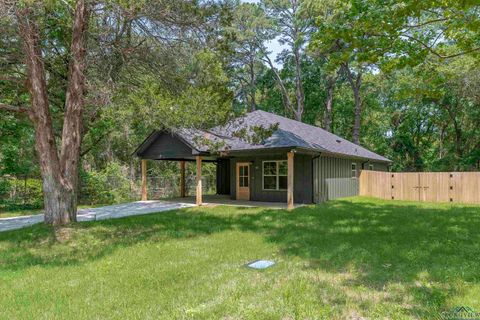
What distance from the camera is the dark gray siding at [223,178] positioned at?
2028 centimetres

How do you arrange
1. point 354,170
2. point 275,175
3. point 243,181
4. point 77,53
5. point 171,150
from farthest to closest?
point 354,170, point 243,181, point 275,175, point 171,150, point 77,53

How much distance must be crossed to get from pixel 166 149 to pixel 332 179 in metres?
8.02

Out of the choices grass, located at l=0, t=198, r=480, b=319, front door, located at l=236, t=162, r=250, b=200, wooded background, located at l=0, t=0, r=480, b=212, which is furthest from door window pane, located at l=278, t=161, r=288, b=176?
grass, located at l=0, t=198, r=480, b=319

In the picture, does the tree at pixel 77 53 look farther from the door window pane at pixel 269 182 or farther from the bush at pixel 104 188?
the bush at pixel 104 188

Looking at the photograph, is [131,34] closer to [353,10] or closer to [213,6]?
[213,6]

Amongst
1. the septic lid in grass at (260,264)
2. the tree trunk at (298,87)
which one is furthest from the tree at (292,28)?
the septic lid in grass at (260,264)

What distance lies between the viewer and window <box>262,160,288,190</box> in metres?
15.1

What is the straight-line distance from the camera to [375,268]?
5.19 metres

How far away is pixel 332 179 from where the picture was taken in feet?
53.0

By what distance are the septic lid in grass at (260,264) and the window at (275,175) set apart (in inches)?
379

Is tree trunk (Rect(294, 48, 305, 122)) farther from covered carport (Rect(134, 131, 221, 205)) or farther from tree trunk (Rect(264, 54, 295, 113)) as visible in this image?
covered carport (Rect(134, 131, 221, 205))

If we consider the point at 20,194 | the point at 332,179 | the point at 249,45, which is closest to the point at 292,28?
the point at 249,45

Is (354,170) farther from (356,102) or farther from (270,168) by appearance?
(356,102)

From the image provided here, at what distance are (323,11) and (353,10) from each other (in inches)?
759
